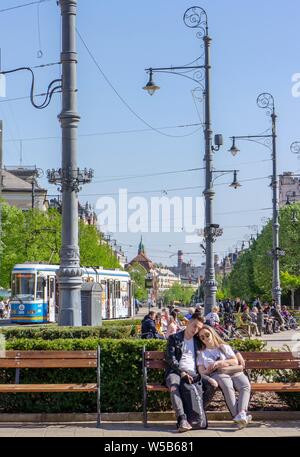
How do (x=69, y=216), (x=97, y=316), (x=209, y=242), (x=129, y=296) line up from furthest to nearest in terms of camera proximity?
(x=129, y=296) → (x=209, y=242) → (x=97, y=316) → (x=69, y=216)

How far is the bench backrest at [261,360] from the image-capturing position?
1155cm

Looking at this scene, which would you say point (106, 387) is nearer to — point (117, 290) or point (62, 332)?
point (62, 332)

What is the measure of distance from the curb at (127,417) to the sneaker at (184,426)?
0.89m

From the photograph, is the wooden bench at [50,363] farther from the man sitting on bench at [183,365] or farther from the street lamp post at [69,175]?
the street lamp post at [69,175]

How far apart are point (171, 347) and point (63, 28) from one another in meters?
8.04

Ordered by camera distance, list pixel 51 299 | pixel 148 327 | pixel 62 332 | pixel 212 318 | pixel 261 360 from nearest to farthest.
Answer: pixel 261 360 → pixel 62 332 → pixel 148 327 → pixel 212 318 → pixel 51 299

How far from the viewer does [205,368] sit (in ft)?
37.1

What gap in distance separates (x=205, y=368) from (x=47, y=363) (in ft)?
7.31

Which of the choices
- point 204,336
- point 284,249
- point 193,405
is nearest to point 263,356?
point 204,336

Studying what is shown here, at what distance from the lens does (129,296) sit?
5481 centimetres

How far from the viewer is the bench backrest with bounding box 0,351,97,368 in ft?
37.8

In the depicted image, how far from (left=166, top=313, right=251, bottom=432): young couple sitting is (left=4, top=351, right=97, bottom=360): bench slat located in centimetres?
117
